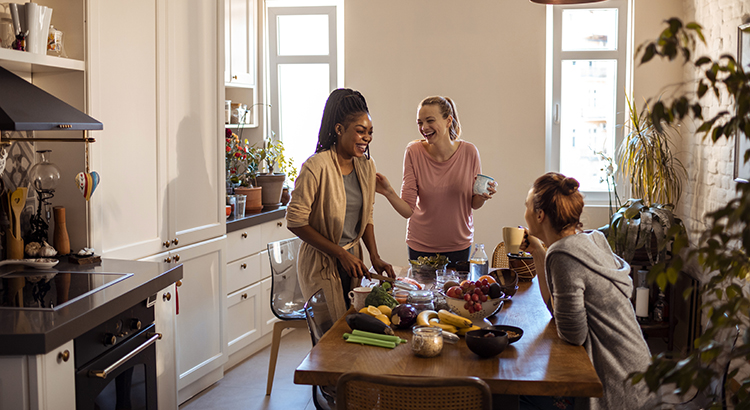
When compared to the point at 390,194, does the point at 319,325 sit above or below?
below

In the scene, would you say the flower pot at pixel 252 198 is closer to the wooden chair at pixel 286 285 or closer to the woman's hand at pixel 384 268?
the wooden chair at pixel 286 285

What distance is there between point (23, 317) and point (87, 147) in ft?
2.91

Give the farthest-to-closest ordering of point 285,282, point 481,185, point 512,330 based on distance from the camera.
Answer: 1. point 285,282
2. point 481,185
3. point 512,330

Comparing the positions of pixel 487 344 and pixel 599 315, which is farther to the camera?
pixel 599 315

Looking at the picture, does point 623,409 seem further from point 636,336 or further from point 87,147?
point 87,147

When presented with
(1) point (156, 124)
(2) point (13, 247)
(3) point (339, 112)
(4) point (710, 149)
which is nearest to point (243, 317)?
(1) point (156, 124)

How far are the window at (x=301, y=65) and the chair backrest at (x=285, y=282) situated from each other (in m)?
2.27

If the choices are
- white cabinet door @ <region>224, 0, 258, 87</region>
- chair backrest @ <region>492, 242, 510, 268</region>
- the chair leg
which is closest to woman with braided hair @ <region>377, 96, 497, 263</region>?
chair backrest @ <region>492, 242, 510, 268</region>

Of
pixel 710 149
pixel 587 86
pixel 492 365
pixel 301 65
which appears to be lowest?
pixel 492 365

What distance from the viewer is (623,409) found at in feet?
5.82

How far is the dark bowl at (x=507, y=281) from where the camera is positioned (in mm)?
2346

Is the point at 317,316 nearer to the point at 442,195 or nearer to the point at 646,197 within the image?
the point at 442,195

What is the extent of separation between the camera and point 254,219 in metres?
3.93

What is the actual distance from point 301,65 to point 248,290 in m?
2.16
